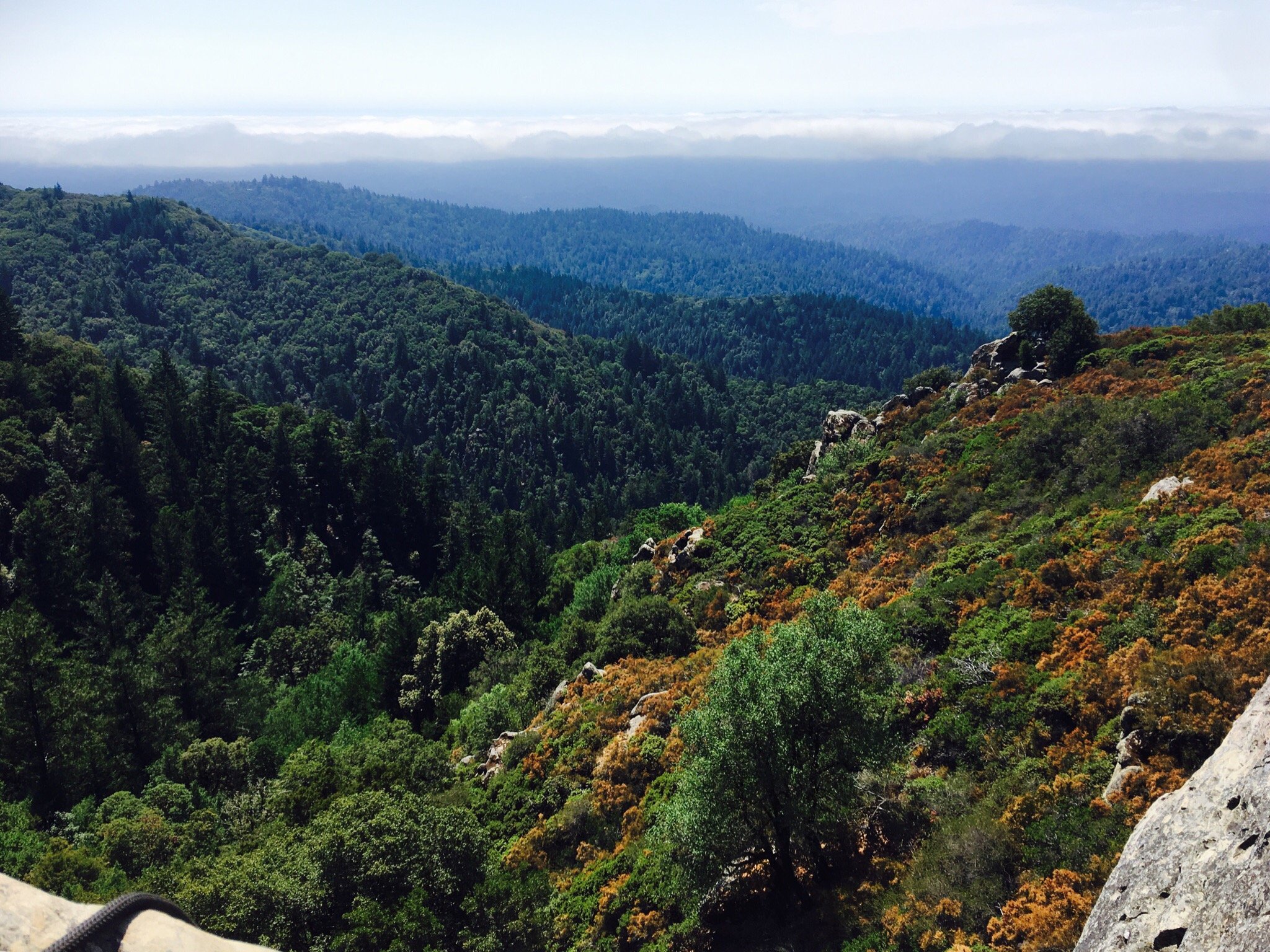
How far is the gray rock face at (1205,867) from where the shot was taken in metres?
7.84

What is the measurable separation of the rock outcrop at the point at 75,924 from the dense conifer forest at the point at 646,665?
1224 cm

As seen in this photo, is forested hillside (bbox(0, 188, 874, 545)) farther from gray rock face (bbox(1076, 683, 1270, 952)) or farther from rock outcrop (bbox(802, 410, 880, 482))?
gray rock face (bbox(1076, 683, 1270, 952))

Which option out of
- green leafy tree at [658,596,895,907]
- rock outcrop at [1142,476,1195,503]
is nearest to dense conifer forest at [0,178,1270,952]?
green leafy tree at [658,596,895,907]

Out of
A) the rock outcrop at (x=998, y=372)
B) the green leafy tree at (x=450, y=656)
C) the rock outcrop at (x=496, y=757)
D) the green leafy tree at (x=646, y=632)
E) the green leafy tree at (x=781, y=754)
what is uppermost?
the rock outcrop at (x=998, y=372)

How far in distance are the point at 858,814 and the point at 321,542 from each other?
Result: 70237mm

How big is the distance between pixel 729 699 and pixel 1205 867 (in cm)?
852

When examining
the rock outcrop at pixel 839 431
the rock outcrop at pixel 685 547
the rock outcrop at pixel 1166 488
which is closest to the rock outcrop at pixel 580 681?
the rock outcrop at pixel 685 547

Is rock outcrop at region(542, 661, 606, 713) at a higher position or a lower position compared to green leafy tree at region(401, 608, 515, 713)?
higher

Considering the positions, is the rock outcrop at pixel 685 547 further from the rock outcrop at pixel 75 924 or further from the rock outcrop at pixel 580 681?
the rock outcrop at pixel 75 924

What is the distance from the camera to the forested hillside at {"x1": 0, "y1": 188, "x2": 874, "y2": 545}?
14112 cm

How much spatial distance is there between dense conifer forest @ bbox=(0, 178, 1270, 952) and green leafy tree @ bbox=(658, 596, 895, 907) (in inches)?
3.2

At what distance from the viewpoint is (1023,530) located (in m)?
26.6

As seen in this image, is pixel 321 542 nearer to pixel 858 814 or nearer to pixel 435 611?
pixel 435 611

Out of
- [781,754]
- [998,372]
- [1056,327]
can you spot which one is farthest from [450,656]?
[1056,327]
